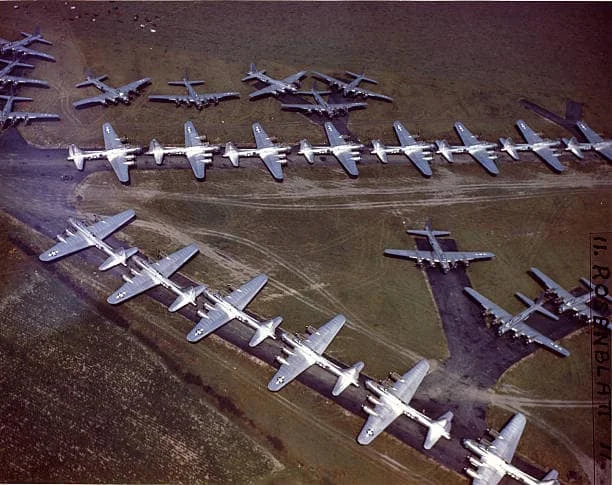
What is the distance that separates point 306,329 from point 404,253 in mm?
19601

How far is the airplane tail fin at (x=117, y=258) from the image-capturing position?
66.6 meters

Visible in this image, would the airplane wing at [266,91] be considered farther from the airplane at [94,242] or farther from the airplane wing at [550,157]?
the airplane wing at [550,157]

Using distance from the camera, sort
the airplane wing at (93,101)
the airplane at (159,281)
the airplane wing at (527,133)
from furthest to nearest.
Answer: the airplane wing at (527,133) < the airplane wing at (93,101) < the airplane at (159,281)

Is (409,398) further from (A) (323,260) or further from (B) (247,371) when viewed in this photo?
(A) (323,260)

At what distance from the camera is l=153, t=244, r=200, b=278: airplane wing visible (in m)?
66.6

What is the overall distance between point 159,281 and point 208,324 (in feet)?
32.1


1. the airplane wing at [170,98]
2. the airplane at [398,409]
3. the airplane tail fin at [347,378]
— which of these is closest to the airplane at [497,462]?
the airplane at [398,409]

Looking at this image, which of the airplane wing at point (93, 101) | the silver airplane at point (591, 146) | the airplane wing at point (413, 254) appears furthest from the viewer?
the airplane wing at point (93, 101)

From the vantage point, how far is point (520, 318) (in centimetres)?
6400

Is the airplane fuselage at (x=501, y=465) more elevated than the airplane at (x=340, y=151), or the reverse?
the airplane at (x=340, y=151)

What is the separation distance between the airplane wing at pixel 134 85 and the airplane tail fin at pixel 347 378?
7101 cm

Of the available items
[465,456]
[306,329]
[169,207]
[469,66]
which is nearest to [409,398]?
[465,456]

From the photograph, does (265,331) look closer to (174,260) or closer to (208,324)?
(208,324)

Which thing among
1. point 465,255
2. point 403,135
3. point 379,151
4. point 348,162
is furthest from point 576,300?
point 403,135
